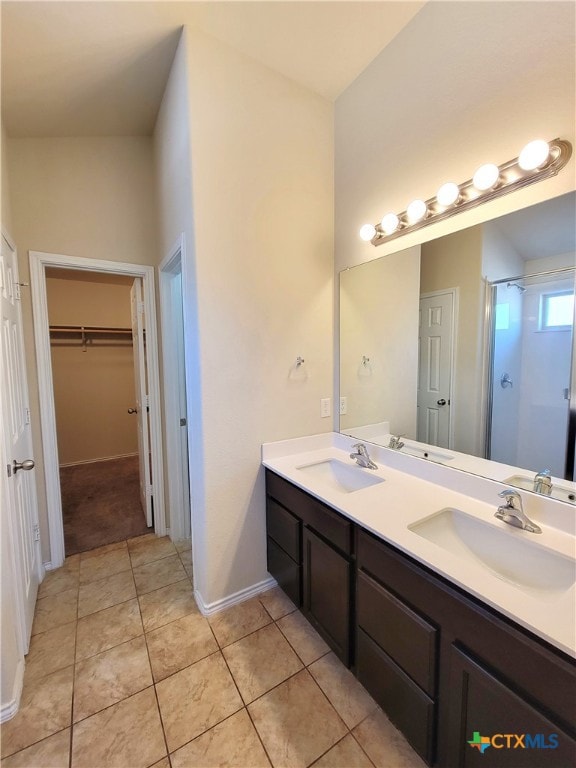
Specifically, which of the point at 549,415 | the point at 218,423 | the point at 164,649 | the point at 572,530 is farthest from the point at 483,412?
the point at 164,649

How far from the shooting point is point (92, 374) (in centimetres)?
428

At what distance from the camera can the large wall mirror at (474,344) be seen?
117 centimetres

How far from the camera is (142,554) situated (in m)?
2.36

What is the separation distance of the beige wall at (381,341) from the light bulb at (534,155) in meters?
0.53

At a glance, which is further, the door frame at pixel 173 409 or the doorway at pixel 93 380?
the doorway at pixel 93 380

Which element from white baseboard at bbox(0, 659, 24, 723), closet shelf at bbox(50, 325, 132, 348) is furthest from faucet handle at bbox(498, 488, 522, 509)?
closet shelf at bbox(50, 325, 132, 348)

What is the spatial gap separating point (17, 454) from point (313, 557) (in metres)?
1.56

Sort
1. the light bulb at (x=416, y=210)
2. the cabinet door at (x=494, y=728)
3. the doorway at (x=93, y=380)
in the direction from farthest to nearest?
the doorway at (x=93, y=380) < the light bulb at (x=416, y=210) < the cabinet door at (x=494, y=728)

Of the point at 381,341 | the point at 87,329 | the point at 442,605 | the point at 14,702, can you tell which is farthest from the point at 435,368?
the point at 87,329

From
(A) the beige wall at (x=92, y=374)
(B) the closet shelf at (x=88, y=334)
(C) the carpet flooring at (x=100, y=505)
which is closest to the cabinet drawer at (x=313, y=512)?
(C) the carpet flooring at (x=100, y=505)

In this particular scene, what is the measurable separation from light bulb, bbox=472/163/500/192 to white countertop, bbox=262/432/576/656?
45.2 inches

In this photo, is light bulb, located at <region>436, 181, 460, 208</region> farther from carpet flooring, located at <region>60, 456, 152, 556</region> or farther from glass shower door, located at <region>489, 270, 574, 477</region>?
carpet flooring, located at <region>60, 456, 152, 556</region>

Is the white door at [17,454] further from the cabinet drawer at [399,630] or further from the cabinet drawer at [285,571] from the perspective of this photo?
the cabinet drawer at [399,630]

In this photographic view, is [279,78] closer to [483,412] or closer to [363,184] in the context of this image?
[363,184]
